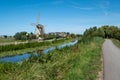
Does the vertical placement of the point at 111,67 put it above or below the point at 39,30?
below

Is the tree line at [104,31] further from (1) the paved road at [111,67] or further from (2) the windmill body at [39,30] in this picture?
(1) the paved road at [111,67]

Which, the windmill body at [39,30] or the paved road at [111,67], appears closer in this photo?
the paved road at [111,67]

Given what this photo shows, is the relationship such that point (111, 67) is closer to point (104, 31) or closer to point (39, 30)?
point (39, 30)

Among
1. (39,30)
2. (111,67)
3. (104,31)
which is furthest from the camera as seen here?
(104,31)

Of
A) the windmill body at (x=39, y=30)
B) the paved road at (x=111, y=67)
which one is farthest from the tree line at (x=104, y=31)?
the paved road at (x=111, y=67)

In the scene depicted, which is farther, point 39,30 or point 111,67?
point 39,30

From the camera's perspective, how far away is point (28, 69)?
9773 millimetres

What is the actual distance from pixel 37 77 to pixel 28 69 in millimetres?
1073

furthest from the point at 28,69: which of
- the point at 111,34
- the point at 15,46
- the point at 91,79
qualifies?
the point at 111,34

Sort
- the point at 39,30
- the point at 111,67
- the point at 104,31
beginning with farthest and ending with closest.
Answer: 1. the point at 104,31
2. the point at 39,30
3. the point at 111,67

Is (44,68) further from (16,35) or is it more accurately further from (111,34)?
(16,35)

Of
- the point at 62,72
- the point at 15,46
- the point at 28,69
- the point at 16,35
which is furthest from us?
the point at 16,35

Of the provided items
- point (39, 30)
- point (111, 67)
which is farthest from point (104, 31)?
point (111, 67)

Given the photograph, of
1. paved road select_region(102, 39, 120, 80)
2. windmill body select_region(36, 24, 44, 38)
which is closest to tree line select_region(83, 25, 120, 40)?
windmill body select_region(36, 24, 44, 38)
